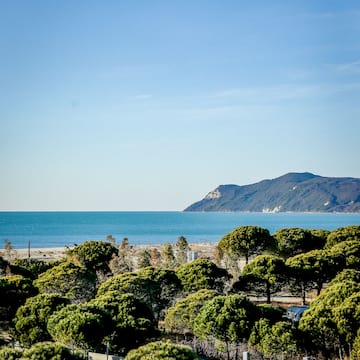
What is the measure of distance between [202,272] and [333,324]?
871 cm

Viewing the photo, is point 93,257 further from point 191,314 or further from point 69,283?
point 191,314

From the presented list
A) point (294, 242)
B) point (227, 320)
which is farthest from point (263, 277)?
point (294, 242)

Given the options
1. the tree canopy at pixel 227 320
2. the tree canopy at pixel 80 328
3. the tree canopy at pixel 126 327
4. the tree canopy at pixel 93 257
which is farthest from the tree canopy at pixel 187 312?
the tree canopy at pixel 93 257

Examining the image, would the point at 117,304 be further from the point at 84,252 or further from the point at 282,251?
the point at 282,251

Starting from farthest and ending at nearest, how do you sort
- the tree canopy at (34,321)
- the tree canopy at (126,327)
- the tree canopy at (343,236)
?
1. the tree canopy at (343,236)
2. the tree canopy at (34,321)
3. the tree canopy at (126,327)

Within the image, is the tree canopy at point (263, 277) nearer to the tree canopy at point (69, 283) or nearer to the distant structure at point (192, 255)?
the tree canopy at point (69, 283)

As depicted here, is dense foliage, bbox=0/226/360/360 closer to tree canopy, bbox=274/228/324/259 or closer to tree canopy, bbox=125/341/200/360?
tree canopy, bbox=125/341/200/360

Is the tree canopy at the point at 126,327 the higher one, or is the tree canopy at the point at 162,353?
the tree canopy at the point at 162,353

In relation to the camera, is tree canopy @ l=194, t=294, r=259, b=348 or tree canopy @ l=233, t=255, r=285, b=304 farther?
tree canopy @ l=233, t=255, r=285, b=304

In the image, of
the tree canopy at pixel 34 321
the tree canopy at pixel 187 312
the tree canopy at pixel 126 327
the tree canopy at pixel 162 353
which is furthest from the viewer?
the tree canopy at pixel 187 312

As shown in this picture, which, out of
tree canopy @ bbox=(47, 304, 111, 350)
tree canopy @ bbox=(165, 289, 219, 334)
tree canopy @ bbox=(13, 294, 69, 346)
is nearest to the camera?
tree canopy @ bbox=(47, 304, 111, 350)

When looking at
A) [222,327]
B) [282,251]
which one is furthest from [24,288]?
[282,251]

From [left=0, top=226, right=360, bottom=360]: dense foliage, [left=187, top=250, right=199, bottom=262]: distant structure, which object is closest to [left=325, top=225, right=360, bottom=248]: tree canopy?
[left=0, top=226, right=360, bottom=360]: dense foliage

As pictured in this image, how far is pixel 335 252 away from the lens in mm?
28234
